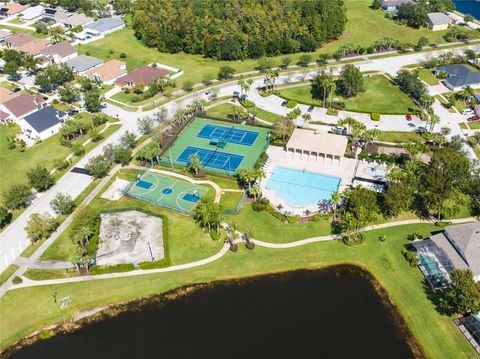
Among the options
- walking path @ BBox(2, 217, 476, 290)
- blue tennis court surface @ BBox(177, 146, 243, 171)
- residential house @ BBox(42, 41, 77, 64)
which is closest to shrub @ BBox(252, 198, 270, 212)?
walking path @ BBox(2, 217, 476, 290)

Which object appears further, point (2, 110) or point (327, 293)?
point (2, 110)

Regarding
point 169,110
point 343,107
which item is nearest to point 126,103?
point 169,110

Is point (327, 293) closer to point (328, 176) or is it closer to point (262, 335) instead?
point (262, 335)

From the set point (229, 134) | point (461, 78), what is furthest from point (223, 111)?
point (461, 78)

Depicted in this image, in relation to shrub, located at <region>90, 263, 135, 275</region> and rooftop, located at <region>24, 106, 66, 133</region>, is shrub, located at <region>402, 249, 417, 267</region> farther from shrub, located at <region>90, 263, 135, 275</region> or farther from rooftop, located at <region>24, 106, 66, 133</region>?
rooftop, located at <region>24, 106, 66, 133</region>

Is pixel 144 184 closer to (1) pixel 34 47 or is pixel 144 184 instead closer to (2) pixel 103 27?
(1) pixel 34 47

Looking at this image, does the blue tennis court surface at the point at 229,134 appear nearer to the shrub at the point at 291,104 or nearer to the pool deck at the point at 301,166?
the pool deck at the point at 301,166

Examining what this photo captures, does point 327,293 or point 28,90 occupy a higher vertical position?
point 327,293
